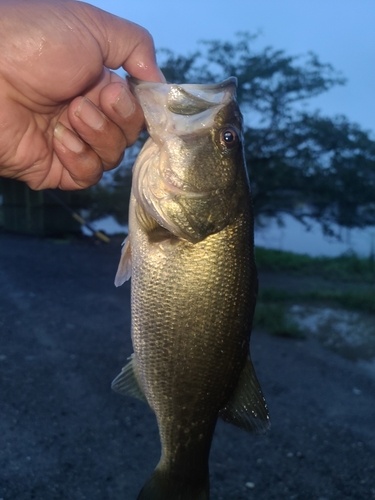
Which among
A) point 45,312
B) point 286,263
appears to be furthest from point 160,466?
point 286,263

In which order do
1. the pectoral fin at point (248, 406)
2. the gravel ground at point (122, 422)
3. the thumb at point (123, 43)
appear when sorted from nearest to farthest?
1. the pectoral fin at point (248, 406)
2. the thumb at point (123, 43)
3. the gravel ground at point (122, 422)

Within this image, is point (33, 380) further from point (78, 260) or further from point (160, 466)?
point (78, 260)

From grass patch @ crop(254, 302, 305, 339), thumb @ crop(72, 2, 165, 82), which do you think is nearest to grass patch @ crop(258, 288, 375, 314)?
grass patch @ crop(254, 302, 305, 339)

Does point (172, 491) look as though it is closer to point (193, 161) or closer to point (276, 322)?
point (193, 161)

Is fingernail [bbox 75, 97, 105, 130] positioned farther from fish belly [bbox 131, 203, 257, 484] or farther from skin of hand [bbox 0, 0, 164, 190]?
fish belly [bbox 131, 203, 257, 484]

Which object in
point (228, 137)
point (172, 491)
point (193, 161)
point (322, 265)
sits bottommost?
point (322, 265)

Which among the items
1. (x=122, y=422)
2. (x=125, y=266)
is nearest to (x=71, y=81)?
(x=125, y=266)

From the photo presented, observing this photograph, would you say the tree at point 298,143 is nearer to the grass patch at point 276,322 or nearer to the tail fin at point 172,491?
the grass patch at point 276,322

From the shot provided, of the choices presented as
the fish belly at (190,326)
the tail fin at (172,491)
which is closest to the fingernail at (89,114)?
the fish belly at (190,326)
